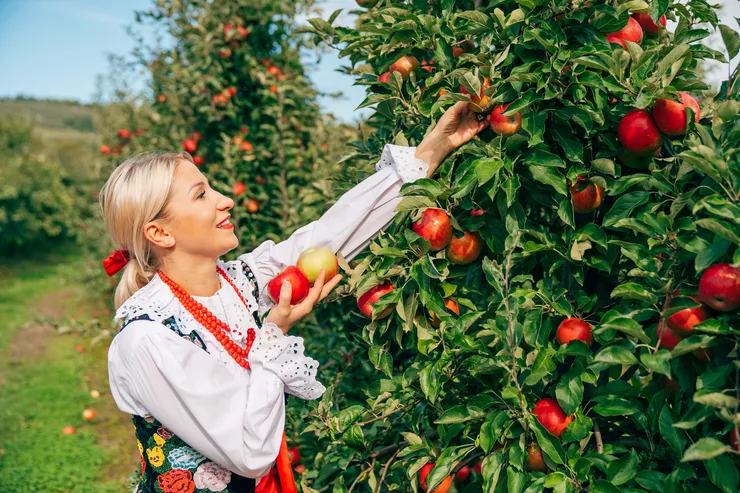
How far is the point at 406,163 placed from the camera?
1.75 metres

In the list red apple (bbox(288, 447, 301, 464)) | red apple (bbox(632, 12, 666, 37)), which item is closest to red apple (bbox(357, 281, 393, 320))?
red apple (bbox(632, 12, 666, 37))

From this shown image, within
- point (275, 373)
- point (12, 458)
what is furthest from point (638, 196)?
point (12, 458)

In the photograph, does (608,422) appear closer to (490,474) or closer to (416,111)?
(490,474)

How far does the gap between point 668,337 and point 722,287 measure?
173 millimetres

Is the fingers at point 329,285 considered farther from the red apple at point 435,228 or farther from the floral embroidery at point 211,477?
the floral embroidery at point 211,477

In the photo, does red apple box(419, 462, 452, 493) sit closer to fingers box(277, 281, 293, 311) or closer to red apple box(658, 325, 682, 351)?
fingers box(277, 281, 293, 311)

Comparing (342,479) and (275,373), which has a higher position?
(275,373)

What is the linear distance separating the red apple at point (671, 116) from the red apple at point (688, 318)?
42cm

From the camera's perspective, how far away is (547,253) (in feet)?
4.93

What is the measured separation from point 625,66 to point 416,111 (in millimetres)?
595

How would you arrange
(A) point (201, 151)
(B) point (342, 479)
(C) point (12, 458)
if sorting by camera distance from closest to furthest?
(B) point (342, 479) → (A) point (201, 151) → (C) point (12, 458)

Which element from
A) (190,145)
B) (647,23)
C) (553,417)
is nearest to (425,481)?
(553,417)

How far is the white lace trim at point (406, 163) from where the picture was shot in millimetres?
1729

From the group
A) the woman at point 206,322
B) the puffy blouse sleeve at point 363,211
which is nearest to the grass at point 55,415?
the woman at point 206,322
